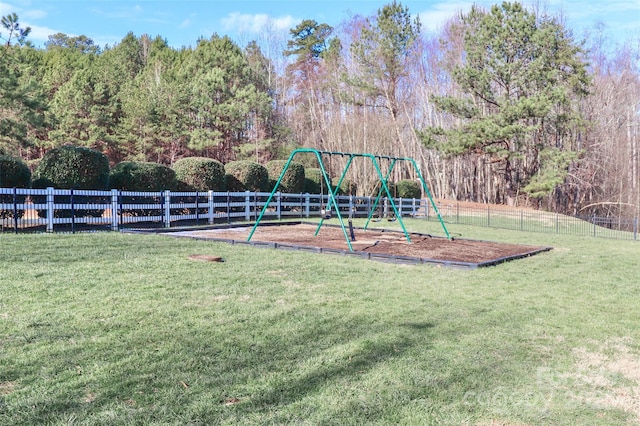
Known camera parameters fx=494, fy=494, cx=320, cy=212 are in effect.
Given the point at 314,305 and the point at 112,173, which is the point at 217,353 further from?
the point at 112,173

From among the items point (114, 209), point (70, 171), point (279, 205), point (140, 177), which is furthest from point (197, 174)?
point (70, 171)

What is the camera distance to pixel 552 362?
3.82 m

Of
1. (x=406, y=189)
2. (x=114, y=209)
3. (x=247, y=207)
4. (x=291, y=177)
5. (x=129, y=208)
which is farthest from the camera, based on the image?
(x=406, y=189)

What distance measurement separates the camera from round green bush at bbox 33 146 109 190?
1398 cm

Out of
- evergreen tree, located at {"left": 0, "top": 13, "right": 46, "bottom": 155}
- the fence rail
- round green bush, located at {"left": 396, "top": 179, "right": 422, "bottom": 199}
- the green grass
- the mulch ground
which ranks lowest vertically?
the green grass

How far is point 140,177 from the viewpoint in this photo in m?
16.3

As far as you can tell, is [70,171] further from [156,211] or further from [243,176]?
[243,176]

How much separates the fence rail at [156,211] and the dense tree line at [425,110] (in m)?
7.55

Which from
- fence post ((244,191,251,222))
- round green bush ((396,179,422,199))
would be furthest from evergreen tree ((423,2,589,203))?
fence post ((244,191,251,222))

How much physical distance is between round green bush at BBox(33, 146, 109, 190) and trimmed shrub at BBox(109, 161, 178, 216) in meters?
1.37

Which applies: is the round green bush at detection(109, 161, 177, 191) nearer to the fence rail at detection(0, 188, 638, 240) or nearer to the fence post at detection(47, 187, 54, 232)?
the fence rail at detection(0, 188, 638, 240)

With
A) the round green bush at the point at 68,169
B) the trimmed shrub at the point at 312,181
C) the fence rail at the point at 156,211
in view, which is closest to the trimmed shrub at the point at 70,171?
the round green bush at the point at 68,169

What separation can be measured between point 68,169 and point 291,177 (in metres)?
10.4

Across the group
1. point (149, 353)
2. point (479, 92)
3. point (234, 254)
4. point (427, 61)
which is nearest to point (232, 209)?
point (234, 254)
